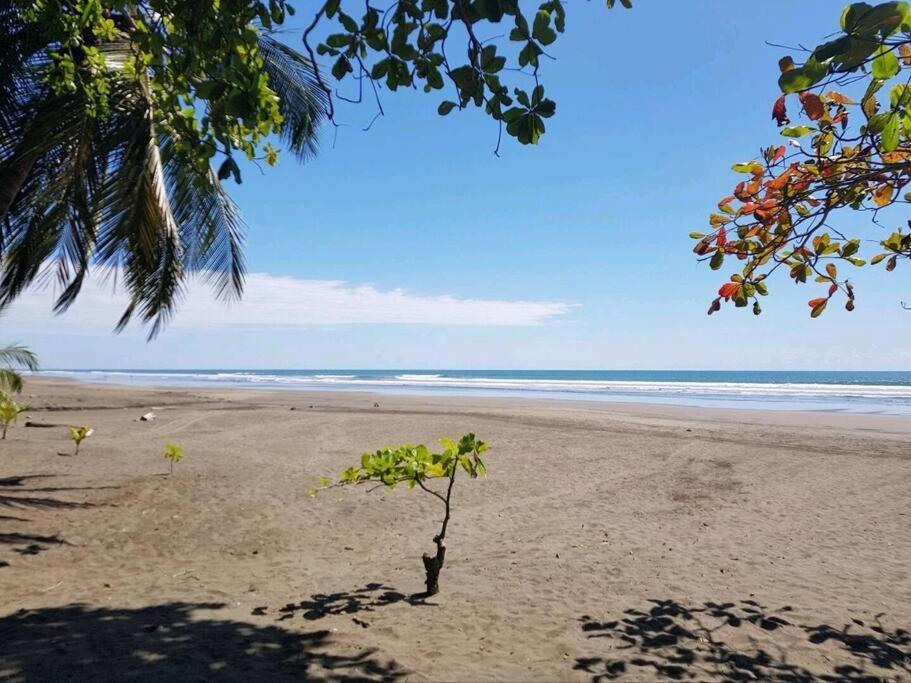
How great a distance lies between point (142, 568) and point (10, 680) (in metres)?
2.28

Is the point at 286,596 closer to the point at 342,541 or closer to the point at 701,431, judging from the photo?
the point at 342,541

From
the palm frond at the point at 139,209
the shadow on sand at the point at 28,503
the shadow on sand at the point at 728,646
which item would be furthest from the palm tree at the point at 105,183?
the shadow on sand at the point at 728,646

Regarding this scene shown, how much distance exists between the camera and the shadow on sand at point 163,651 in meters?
3.15

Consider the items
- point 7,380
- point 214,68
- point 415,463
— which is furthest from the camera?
point 7,380

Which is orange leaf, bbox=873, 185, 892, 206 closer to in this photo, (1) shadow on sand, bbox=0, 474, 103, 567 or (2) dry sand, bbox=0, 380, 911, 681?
(2) dry sand, bbox=0, 380, 911, 681

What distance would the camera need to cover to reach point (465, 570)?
5.25 metres

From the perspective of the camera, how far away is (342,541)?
20.3 ft

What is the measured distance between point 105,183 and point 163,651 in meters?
4.96

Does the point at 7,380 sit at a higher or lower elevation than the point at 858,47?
lower

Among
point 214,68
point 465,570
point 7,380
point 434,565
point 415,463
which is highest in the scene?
point 214,68

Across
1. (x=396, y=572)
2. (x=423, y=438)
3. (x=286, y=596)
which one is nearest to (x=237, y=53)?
(x=286, y=596)

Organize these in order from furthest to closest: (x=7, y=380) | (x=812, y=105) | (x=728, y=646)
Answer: (x=7, y=380) < (x=728, y=646) < (x=812, y=105)

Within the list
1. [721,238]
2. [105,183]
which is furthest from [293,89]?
[721,238]

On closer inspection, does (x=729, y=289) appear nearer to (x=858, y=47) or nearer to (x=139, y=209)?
(x=858, y=47)
